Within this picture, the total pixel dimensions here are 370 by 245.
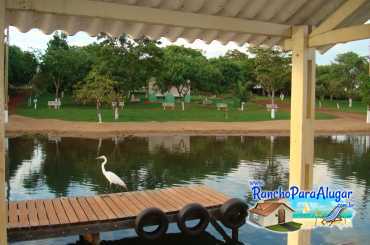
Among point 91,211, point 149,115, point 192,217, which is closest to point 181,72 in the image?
point 149,115

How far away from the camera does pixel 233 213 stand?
783 centimetres

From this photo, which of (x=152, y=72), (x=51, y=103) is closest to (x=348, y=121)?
(x=152, y=72)

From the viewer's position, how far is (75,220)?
6770 mm

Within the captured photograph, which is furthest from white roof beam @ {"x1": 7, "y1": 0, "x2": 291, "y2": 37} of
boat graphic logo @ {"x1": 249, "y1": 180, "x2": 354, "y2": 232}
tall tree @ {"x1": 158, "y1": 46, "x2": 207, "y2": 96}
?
tall tree @ {"x1": 158, "y1": 46, "x2": 207, "y2": 96}

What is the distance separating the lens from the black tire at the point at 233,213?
7.75m

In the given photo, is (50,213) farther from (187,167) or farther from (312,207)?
(187,167)

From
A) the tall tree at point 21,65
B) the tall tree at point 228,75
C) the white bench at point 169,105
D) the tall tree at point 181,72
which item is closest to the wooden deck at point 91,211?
the white bench at point 169,105

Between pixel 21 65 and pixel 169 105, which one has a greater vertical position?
pixel 21 65

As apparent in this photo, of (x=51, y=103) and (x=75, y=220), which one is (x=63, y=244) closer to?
(x=75, y=220)

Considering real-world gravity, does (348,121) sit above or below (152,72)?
below

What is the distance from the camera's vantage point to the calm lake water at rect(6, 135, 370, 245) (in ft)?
29.7

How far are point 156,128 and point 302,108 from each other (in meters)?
20.0

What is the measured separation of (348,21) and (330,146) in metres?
16.6

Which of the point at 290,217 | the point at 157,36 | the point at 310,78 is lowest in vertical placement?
the point at 290,217
